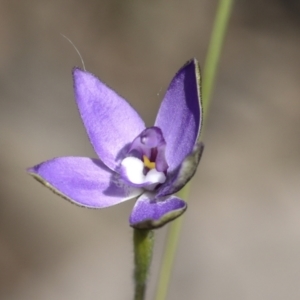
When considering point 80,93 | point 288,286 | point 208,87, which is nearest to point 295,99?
point 288,286

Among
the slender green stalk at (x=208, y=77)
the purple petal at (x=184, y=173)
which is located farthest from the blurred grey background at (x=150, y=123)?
the purple petal at (x=184, y=173)

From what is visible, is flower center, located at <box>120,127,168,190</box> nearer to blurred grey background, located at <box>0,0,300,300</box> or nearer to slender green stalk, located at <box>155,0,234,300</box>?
slender green stalk, located at <box>155,0,234,300</box>

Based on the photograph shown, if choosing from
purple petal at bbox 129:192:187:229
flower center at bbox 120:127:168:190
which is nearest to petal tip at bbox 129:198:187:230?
purple petal at bbox 129:192:187:229

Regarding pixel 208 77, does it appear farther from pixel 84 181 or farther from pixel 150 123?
pixel 150 123

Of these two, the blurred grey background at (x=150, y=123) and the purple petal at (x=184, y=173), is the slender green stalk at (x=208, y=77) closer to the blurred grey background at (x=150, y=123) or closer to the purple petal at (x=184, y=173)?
the purple petal at (x=184, y=173)

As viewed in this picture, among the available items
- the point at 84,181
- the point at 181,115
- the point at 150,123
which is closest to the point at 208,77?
the point at 181,115

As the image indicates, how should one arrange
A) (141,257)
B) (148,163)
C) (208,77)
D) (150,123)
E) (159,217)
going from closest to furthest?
(159,217) → (141,257) → (148,163) → (208,77) → (150,123)
